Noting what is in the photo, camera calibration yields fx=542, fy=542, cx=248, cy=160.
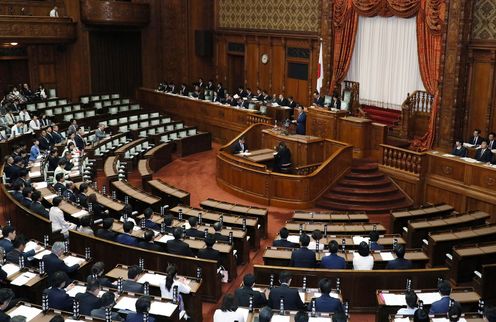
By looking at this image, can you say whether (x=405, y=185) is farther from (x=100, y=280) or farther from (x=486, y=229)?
(x=100, y=280)

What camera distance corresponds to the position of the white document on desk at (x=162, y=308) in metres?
6.36

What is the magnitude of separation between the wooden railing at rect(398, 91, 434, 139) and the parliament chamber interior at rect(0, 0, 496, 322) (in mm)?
55

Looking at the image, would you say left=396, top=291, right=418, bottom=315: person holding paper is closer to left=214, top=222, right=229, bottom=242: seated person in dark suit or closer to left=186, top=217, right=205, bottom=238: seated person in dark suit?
left=214, top=222, right=229, bottom=242: seated person in dark suit

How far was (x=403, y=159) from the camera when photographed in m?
13.4

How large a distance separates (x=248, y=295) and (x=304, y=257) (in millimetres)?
1614

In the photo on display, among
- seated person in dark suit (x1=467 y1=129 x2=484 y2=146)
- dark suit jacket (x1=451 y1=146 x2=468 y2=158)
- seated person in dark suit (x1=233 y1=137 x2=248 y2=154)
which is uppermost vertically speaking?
seated person in dark suit (x1=467 y1=129 x2=484 y2=146)

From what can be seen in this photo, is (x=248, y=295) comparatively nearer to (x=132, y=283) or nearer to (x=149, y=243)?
(x=132, y=283)

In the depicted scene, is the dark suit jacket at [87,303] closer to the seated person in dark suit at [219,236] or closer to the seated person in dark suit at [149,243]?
the seated person in dark suit at [149,243]

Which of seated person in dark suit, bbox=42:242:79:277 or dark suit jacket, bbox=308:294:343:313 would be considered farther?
seated person in dark suit, bbox=42:242:79:277

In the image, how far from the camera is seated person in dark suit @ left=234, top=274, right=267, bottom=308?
6.54 metres

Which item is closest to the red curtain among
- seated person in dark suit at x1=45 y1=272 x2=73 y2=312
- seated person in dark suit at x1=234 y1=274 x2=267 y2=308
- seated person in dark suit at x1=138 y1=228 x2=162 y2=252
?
seated person in dark suit at x1=138 y1=228 x2=162 y2=252

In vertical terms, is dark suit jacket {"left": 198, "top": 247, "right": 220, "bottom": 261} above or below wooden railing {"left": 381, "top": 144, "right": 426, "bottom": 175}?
below

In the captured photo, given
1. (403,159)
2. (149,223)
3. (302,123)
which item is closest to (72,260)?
(149,223)

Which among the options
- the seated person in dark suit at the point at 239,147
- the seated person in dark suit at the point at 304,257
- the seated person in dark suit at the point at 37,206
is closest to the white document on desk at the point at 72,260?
the seated person in dark suit at the point at 37,206
